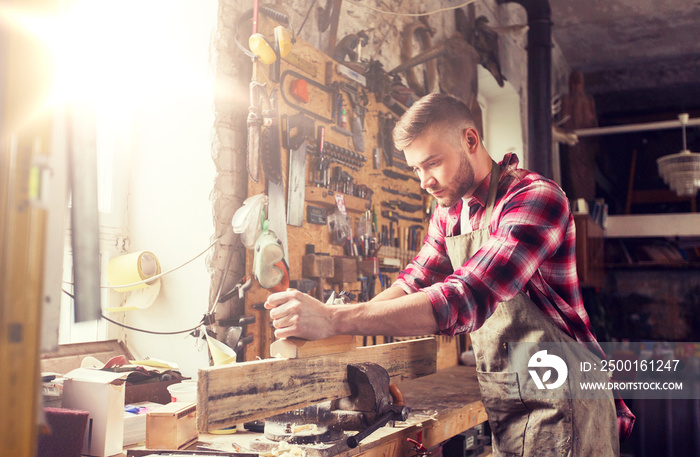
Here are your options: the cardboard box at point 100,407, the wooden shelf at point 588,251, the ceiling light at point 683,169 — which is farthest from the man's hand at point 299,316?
the ceiling light at point 683,169

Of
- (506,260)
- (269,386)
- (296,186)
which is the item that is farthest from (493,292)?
(296,186)

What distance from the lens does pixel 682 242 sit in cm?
819

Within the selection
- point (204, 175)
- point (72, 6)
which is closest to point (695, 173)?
point (204, 175)

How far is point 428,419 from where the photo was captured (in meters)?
1.92

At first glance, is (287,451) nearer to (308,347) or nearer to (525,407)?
(308,347)

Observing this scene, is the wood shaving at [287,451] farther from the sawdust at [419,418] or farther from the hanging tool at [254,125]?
the hanging tool at [254,125]

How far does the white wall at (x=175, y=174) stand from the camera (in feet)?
7.32

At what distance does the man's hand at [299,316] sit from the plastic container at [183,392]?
23.8 inches

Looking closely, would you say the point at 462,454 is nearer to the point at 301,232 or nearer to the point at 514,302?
the point at 514,302

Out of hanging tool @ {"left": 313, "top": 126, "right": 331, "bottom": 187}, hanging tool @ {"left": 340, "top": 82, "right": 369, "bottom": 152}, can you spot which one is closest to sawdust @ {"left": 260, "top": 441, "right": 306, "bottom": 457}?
hanging tool @ {"left": 313, "top": 126, "right": 331, "bottom": 187}

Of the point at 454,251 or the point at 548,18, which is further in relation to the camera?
the point at 548,18

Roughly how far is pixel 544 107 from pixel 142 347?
4.03 m

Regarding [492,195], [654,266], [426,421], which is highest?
[654,266]

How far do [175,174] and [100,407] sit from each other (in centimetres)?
108
